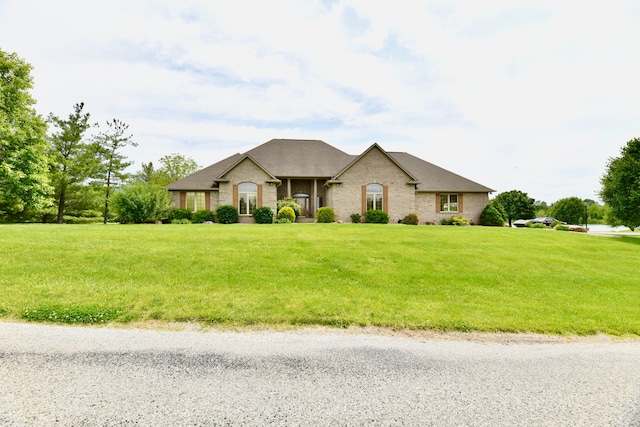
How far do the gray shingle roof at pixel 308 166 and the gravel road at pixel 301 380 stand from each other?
72.0ft

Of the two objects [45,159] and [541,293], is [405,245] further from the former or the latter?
[45,159]

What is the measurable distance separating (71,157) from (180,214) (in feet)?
62.3

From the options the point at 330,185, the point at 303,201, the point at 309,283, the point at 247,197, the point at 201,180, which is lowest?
the point at 309,283

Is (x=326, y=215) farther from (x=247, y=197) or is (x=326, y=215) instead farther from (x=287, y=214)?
(x=247, y=197)

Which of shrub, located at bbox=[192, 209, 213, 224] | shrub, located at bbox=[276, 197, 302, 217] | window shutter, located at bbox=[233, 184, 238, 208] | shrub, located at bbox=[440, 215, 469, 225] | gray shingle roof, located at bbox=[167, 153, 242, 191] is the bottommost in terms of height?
shrub, located at bbox=[440, 215, 469, 225]

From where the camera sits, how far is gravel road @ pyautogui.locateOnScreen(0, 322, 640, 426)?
10.2ft

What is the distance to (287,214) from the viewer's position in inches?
945

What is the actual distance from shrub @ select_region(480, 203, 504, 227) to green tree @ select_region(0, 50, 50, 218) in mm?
37346

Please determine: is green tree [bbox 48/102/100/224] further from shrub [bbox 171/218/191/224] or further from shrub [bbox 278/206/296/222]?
shrub [bbox 278/206/296/222]

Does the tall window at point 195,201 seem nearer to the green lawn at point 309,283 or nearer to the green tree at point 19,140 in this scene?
the green tree at point 19,140

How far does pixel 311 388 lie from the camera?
3.56 meters

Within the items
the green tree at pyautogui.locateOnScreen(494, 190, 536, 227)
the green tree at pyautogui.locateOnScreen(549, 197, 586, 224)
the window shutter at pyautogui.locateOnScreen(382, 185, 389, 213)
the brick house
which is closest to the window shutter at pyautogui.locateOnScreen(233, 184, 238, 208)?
the brick house

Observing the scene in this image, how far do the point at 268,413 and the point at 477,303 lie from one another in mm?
5948

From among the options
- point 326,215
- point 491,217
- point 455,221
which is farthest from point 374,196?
point 491,217
